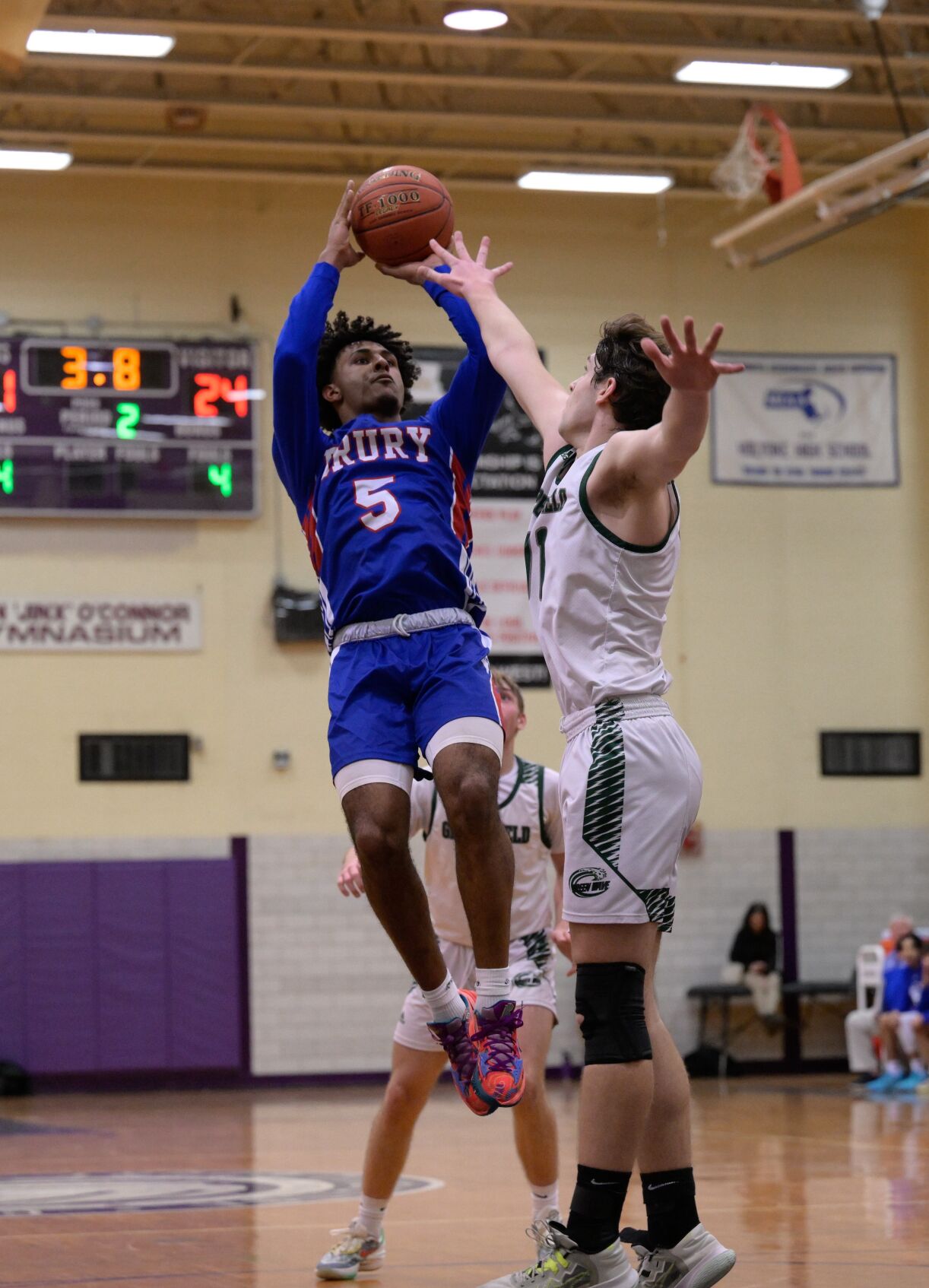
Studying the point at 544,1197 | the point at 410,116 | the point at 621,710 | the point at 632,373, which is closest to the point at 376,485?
the point at 632,373

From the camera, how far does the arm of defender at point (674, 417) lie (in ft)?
12.8

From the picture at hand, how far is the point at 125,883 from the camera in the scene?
1510 centimetres

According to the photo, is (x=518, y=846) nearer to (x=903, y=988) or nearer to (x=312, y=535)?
(x=312, y=535)

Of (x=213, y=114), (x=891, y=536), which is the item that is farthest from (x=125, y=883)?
(x=891, y=536)

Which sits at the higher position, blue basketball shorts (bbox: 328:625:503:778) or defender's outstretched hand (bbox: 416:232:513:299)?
defender's outstretched hand (bbox: 416:232:513:299)

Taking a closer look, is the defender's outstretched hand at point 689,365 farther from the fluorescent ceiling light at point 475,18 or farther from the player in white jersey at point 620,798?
the fluorescent ceiling light at point 475,18

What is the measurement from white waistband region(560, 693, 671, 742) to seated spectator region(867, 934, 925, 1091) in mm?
10648

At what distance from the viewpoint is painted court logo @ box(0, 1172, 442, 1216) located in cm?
739

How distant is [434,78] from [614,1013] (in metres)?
11.3

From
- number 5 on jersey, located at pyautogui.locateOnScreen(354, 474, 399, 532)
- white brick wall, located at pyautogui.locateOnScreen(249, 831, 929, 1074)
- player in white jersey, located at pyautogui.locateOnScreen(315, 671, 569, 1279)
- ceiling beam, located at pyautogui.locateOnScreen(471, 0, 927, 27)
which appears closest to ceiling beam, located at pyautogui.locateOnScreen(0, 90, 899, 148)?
ceiling beam, located at pyautogui.locateOnScreen(471, 0, 927, 27)

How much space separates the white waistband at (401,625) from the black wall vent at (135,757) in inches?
427

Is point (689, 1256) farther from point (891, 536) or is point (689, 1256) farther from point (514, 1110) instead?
point (891, 536)

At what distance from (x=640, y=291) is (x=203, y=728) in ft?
18.6

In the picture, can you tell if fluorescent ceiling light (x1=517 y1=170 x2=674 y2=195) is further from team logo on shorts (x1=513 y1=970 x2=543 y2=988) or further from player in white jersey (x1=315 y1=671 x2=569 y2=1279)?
team logo on shorts (x1=513 y1=970 x2=543 y2=988)
